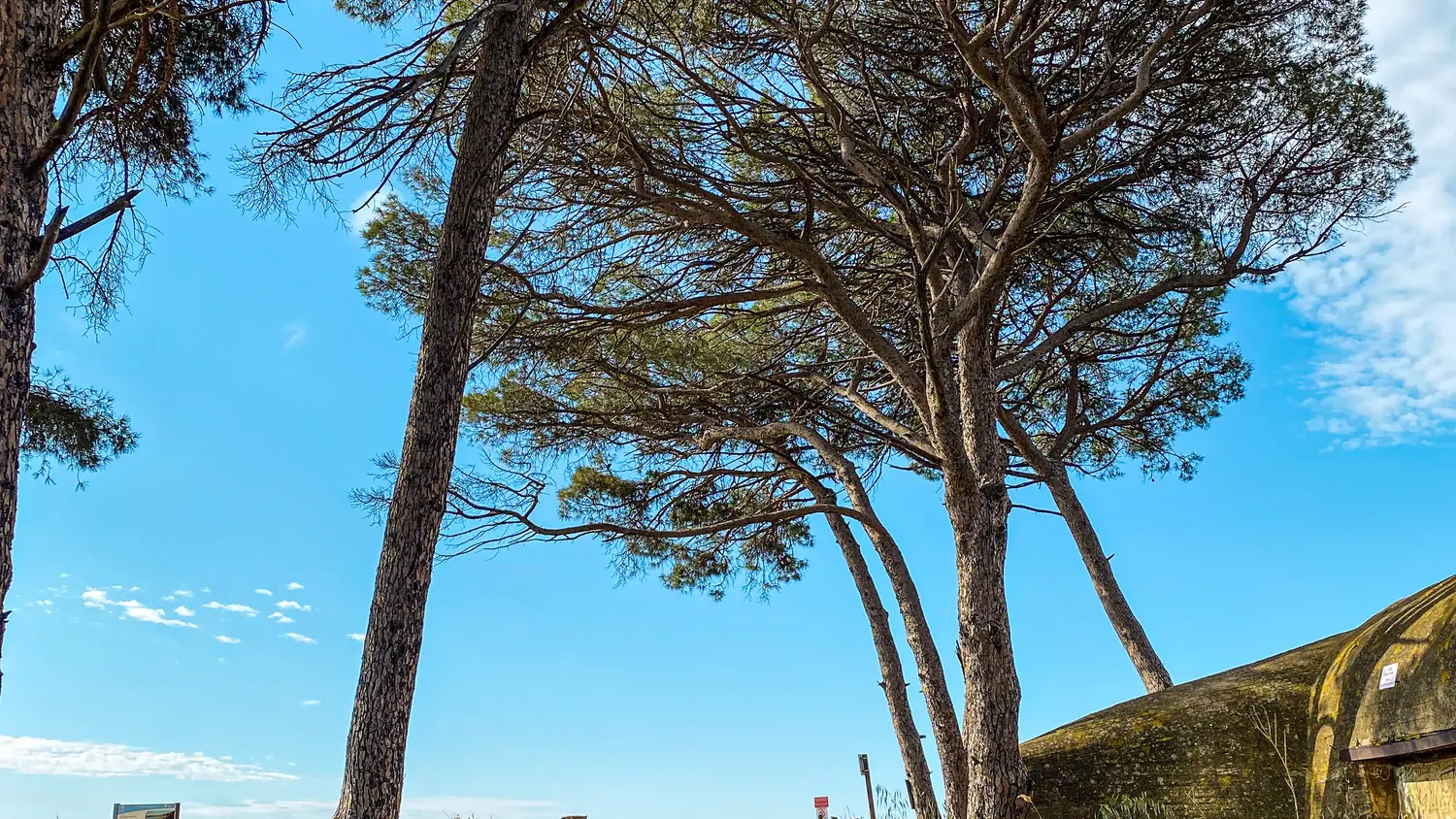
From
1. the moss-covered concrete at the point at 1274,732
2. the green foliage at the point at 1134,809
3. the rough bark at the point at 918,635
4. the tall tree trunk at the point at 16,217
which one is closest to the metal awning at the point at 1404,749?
the moss-covered concrete at the point at 1274,732

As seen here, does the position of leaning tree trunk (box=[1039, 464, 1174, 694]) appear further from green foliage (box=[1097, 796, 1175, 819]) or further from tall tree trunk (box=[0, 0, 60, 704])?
tall tree trunk (box=[0, 0, 60, 704])

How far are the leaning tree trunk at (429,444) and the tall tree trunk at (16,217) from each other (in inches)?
60.7

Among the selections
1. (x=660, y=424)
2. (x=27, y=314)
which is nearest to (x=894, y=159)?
(x=660, y=424)

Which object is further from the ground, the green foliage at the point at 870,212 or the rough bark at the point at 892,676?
the green foliage at the point at 870,212

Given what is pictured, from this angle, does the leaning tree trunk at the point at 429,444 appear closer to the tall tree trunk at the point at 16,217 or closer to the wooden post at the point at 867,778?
the tall tree trunk at the point at 16,217

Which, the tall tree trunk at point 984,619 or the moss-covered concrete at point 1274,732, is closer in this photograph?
the moss-covered concrete at point 1274,732

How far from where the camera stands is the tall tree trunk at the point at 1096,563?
29.9 ft

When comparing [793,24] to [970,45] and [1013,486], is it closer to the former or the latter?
[970,45]

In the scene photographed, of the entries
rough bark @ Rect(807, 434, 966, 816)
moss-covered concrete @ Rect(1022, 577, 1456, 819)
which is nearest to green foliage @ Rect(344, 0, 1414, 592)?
rough bark @ Rect(807, 434, 966, 816)

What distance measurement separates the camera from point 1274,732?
5.83 m

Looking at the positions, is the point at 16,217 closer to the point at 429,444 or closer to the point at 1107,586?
the point at 429,444

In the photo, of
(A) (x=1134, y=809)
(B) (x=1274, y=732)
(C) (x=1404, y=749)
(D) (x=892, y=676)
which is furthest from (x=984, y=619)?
(D) (x=892, y=676)

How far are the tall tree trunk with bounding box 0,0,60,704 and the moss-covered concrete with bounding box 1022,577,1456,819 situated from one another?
5501mm

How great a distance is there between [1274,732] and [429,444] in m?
5.17
